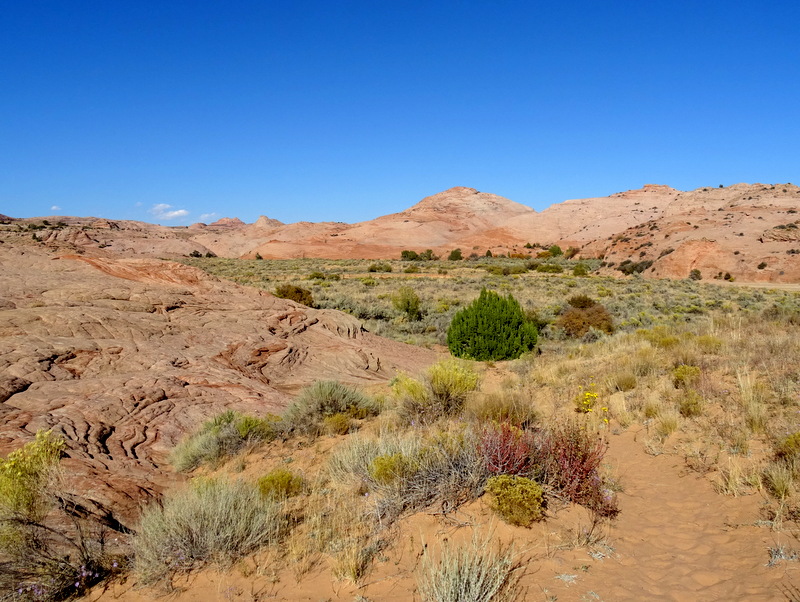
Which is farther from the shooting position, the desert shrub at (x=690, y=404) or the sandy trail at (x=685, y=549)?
the desert shrub at (x=690, y=404)

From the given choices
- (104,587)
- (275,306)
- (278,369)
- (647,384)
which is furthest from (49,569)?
(275,306)

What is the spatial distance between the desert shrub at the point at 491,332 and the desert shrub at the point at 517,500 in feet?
27.5

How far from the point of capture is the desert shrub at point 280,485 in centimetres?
447

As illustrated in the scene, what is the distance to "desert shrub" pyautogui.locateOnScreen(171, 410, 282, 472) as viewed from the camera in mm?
5586

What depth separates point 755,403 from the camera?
5559mm

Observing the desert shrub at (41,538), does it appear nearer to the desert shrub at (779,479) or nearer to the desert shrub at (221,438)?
the desert shrub at (221,438)

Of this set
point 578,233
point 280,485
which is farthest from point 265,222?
point 280,485

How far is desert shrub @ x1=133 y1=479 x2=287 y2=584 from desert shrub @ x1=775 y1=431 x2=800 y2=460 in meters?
4.61

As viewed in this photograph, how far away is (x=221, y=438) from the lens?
5.90 meters

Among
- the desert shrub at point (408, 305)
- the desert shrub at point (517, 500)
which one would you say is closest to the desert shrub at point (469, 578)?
the desert shrub at point (517, 500)

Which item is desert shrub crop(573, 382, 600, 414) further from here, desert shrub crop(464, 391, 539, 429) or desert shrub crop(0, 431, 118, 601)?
desert shrub crop(0, 431, 118, 601)

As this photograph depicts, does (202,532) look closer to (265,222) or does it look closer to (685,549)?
(685,549)

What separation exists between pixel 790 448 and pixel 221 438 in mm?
6064

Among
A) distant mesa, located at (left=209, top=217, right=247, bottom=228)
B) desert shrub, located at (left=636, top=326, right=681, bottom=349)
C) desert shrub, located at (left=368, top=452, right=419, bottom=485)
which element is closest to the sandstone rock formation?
desert shrub, located at (left=368, top=452, right=419, bottom=485)
